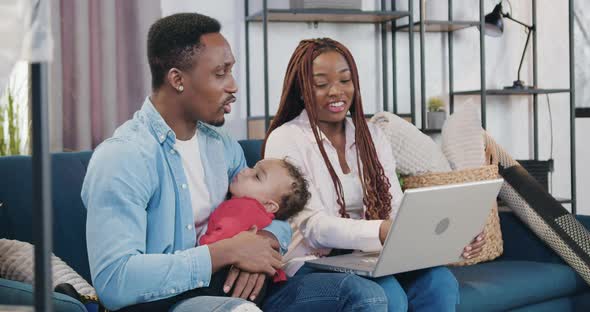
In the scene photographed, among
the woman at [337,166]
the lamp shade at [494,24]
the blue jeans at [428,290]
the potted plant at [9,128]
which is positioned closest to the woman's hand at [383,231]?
the woman at [337,166]

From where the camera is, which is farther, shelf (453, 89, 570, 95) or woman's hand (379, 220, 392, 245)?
shelf (453, 89, 570, 95)

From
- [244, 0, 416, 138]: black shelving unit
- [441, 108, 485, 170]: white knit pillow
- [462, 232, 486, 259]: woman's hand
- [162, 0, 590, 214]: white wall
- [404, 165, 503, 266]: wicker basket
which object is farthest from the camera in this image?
[162, 0, 590, 214]: white wall

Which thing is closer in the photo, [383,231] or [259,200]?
[259,200]

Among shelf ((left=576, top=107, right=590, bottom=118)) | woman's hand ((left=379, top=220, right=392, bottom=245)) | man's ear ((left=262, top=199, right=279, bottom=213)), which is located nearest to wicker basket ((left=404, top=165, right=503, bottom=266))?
woman's hand ((left=379, top=220, right=392, bottom=245))

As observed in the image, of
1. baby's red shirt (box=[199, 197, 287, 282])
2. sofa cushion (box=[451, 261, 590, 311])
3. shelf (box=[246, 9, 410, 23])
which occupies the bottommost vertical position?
sofa cushion (box=[451, 261, 590, 311])

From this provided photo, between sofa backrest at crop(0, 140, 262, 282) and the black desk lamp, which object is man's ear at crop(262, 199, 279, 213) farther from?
the black desk lamp

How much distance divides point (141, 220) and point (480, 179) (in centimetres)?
139

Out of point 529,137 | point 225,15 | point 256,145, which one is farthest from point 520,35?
point 256,145

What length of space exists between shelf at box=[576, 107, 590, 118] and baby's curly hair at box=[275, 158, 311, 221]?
2.84 metres

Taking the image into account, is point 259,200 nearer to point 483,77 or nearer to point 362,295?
point 362,295

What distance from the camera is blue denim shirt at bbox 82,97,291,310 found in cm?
139

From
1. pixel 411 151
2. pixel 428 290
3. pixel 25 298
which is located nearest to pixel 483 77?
pixel 411 151

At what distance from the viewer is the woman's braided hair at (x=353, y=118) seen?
210 centimetres

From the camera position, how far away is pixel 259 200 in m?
1.70
